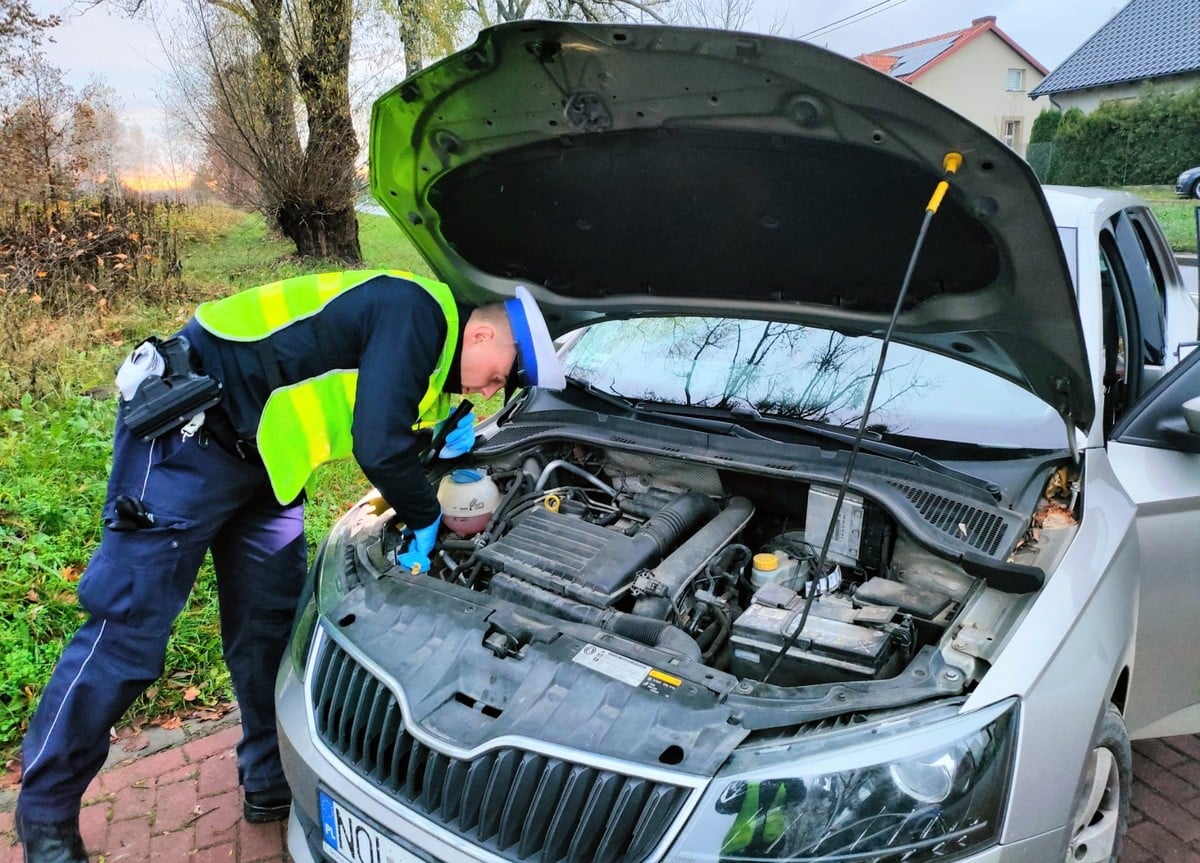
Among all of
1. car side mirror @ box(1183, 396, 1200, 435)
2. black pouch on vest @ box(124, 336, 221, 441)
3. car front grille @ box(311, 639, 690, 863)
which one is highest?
black pouch on vest @ box(124, 336, 221, 441)

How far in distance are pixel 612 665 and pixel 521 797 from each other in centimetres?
32

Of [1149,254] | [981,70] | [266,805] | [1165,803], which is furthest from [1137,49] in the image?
[266,805]

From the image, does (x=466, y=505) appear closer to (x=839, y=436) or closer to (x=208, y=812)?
(x=839, y=436)

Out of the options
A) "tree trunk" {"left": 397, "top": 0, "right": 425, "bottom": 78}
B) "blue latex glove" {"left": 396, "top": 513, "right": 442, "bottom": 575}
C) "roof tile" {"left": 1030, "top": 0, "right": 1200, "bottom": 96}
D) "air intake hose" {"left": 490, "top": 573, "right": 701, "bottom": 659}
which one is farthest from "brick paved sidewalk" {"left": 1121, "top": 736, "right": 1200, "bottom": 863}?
"roof tile" {"left": 1030, "top": 0, "right": 1200, "bottom": 96}

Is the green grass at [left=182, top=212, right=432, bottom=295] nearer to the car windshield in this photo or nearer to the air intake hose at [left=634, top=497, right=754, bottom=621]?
the car windshield

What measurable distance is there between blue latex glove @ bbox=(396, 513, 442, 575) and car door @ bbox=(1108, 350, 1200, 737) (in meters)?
1.81

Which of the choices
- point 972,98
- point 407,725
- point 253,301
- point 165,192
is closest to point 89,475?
point 253,301

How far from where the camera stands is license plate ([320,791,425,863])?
5.60 ft

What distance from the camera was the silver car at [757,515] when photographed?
1.56 m

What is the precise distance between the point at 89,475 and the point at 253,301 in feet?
9.36

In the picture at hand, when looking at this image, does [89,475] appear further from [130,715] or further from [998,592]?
[998,592]

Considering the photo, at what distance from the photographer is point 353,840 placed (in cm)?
180

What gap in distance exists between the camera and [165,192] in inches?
423

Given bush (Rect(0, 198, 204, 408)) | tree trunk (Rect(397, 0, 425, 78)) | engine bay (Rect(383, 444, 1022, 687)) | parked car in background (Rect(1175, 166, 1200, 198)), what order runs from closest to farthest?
engine bay (Rect(383, 444, 1022, 687)) → parked car in background (Rect(1175, 166, 1200, 198)) → bush (Rect(0, 198, 204, 408)) → tree trunk (Rect(397, 0, 425, 78))
